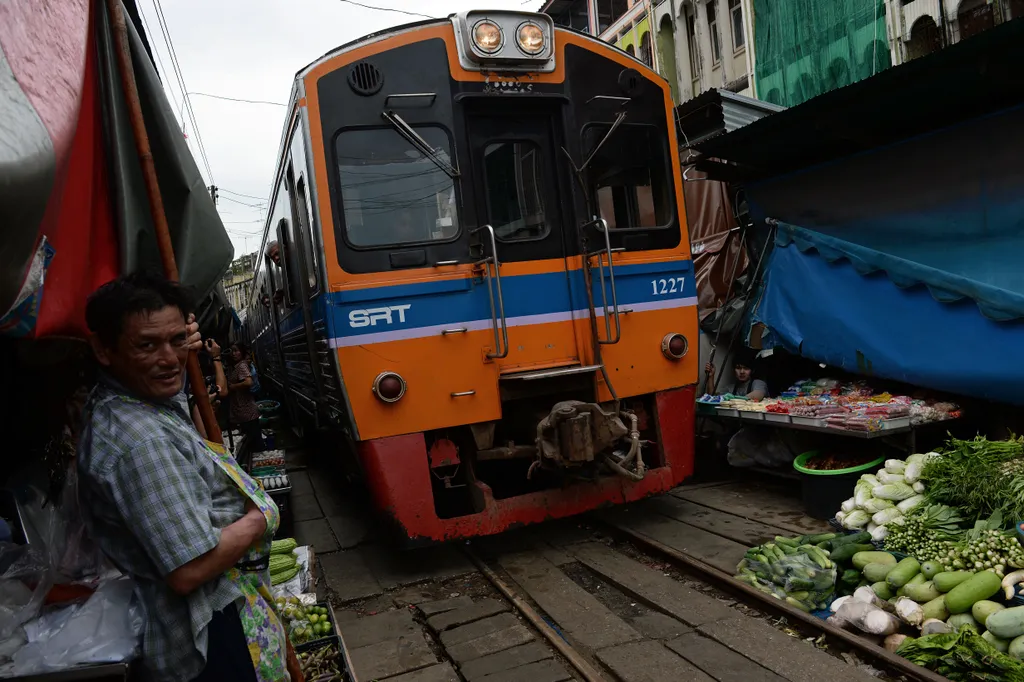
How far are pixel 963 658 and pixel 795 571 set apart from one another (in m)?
1.03

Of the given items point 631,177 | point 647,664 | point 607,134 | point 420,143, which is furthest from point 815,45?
point 647,664

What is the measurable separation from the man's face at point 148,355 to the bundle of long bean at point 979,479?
437 cm

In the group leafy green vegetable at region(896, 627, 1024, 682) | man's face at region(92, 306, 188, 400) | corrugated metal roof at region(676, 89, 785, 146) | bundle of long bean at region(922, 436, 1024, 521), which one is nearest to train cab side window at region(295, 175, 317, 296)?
man's face at region(92, 306, 188, 400)

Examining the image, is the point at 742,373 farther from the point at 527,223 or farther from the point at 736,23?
the point at 736,23

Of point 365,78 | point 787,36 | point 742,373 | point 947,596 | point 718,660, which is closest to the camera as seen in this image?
point 718,660

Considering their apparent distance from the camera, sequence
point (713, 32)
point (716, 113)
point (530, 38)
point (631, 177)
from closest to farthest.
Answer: point (530, 38) → point (631, 177) → point (716, 113) → point (713, 32)

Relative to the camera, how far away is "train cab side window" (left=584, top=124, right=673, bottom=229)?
551 centimetres

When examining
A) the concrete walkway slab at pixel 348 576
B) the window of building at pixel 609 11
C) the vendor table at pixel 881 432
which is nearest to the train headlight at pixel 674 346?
the vendor table at pixel 881 432

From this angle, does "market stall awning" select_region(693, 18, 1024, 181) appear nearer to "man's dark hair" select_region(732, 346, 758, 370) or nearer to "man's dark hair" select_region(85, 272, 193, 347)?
"man's dark hair" select_region(732, 346, 758, 370)

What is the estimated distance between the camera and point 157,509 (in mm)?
1856

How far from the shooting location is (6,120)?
1549 mm

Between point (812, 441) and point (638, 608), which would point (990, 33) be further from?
point (638, 608)

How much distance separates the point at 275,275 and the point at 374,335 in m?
4.80

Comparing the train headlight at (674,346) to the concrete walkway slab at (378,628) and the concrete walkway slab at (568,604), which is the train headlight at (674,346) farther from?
the concrete walkway slab at (378,628)
